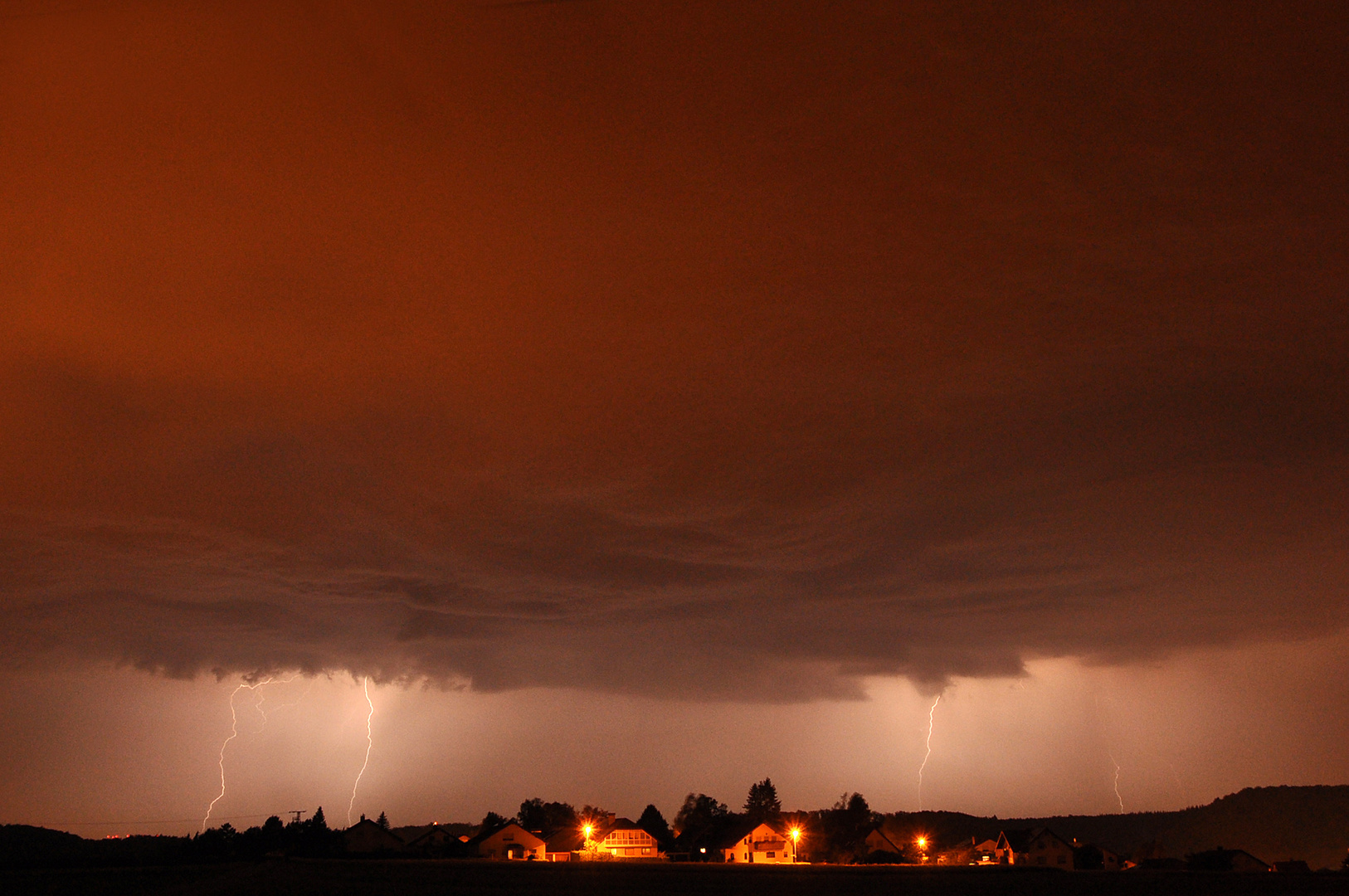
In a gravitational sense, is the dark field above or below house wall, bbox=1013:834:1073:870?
above

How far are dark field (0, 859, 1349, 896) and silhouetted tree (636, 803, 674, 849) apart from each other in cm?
6737

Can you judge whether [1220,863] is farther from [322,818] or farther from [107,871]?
[107,871]

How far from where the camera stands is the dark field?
1645 inches

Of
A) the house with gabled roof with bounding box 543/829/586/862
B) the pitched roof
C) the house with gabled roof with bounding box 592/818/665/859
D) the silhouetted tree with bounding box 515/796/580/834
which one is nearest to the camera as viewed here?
the house with gabled roof with bounding box 543/829/586/862

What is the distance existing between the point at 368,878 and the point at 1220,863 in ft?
230

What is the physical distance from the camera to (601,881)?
159ft

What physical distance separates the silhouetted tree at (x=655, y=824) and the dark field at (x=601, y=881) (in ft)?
221

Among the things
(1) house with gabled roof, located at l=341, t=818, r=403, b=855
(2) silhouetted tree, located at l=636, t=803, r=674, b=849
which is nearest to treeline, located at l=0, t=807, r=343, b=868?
(1) house with gabled roof, located at l=341, t=818, r=403, b=855

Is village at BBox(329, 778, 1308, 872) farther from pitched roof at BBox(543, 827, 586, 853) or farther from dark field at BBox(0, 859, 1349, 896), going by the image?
dark field at BBox(0, 859, 1349, 896)

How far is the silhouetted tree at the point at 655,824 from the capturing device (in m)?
128

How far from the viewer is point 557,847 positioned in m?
106

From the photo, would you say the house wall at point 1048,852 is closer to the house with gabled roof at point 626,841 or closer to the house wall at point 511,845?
the house with gabled roof at point 626,841

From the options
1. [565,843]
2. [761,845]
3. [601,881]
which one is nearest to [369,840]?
[565,843]

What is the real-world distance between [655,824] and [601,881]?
90.5 meters
